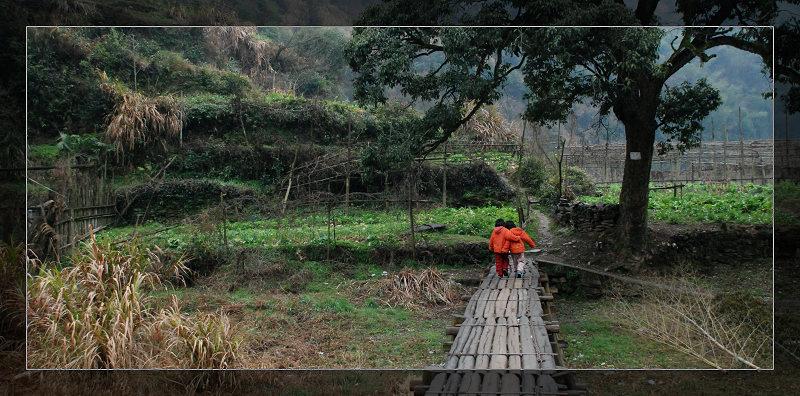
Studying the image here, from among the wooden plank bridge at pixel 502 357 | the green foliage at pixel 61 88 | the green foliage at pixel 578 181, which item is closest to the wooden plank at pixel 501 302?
the wooden plank bridge at pixel 502 357

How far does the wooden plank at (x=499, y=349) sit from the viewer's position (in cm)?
479

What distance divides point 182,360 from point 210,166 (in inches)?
74.6

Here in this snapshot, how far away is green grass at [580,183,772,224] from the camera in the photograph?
6199 mm

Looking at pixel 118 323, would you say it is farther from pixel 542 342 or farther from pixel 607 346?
pixel 607 346

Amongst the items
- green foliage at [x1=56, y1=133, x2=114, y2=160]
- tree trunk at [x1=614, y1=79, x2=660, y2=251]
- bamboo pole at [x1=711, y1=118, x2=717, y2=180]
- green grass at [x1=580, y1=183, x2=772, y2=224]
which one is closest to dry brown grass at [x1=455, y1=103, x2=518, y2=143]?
tree trunk at [x1=614, y1=79, x2=660, y2=251]

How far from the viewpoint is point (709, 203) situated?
670 centimetres

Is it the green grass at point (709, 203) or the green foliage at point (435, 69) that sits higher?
the green foliage at point (435, 69)

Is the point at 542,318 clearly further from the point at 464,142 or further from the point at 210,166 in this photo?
the point at 210,166

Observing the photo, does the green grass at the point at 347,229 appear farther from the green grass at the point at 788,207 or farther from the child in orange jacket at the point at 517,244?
the green grass at the point at 788,207

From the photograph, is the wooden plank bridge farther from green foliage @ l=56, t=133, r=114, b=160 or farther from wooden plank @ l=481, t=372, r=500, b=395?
green foliage @ l=56, t=133, r=114, b=160

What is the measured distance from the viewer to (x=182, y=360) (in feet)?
18.0

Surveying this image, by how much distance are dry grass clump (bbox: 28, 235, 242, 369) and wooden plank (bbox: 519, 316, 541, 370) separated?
263 cm

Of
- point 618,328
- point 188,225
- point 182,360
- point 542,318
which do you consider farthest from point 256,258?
point 618,328

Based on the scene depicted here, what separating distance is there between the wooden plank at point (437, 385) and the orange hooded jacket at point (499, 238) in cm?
197
